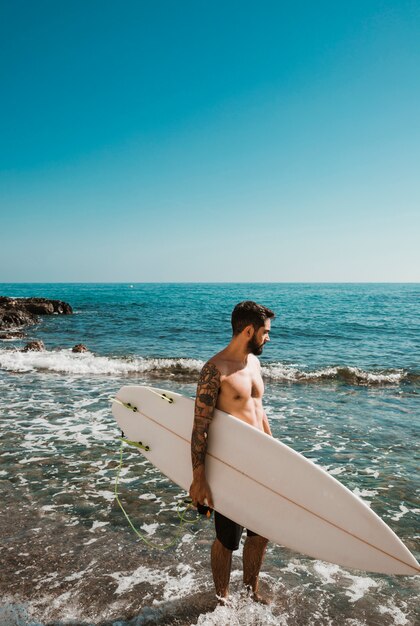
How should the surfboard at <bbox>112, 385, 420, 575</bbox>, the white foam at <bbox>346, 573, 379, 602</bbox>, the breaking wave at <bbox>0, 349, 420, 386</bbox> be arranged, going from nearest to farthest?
the surfboard at <bbox>112, 385, 420, 575</bbox> → the white foam at <bbox>346, 573, 379, 602</bbox> → the breaking wave at <bbox>0, 349, 420, 386</bbox>

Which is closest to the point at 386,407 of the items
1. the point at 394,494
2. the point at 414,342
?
the point at 394,494

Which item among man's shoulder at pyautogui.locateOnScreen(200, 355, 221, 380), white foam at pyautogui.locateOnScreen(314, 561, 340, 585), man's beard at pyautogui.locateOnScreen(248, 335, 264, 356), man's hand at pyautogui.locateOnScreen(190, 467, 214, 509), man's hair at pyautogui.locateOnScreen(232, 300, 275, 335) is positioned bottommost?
white foam at pyautogui.locateOnScreen(314, 561, 340, 585)

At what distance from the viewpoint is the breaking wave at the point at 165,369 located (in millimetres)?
13008

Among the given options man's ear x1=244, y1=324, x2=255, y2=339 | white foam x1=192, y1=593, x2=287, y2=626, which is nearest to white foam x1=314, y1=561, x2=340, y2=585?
white foam x1=192, y1=593, x2=287, y2=626

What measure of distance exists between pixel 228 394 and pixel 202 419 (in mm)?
291

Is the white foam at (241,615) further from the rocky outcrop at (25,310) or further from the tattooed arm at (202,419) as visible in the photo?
the rocky outcrop at (25,310)

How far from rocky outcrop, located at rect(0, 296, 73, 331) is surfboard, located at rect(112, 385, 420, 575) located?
23.4m

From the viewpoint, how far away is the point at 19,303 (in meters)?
31.6

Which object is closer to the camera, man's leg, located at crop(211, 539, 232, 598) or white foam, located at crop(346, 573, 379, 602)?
man's leg, located at crop(211, 539, 232, 598)

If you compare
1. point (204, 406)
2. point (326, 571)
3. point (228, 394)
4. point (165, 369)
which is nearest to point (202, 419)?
point (204, 406)

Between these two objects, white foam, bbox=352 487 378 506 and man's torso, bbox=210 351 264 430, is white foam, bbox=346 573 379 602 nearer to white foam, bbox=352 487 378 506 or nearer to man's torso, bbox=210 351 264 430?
white foam, bbox=352 487 378 506

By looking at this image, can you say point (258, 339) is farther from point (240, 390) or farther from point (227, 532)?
point (227, 532)

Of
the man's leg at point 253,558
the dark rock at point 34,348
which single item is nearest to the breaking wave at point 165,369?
the dark rock at point 34,348

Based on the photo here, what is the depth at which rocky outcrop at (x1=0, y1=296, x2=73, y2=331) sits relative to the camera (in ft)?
81.3
